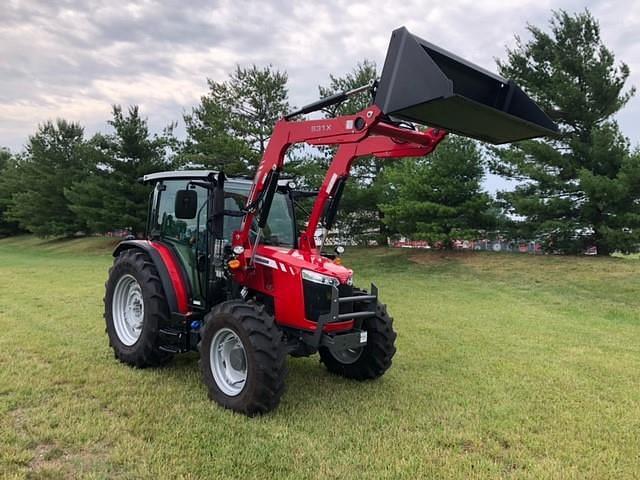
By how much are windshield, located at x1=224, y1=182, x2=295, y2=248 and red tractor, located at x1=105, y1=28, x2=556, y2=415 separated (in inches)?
0.6

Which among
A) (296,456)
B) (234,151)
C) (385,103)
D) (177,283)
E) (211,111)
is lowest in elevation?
(296,456)

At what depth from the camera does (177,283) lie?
16.9ft

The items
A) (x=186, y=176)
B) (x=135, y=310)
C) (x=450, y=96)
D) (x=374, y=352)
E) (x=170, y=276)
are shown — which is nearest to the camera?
(x=450, y=96)

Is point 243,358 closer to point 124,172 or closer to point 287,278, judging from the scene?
point 287,278

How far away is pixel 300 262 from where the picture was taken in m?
4.52

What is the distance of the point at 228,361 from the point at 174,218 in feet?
6.04

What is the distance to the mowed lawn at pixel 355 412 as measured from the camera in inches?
131

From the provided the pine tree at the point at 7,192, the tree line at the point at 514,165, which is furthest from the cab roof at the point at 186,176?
the pine tree at the point at 7,192

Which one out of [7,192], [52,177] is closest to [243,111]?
[52,177]

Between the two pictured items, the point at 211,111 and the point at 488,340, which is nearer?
the point at 488,340

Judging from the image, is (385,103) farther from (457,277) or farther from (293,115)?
(457,277)

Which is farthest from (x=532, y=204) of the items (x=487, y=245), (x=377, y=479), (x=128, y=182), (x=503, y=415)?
(x=128, y=182)

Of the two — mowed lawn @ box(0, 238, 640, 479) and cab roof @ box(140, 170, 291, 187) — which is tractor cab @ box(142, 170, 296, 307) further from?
mowed lawn @ box(0, 238, 640, 479)

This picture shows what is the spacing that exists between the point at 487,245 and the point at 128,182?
17523 millimetres
